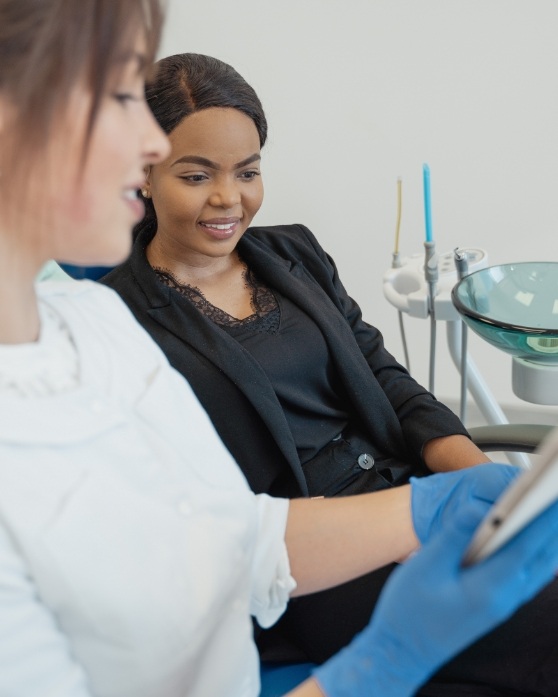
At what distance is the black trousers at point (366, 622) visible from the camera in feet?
3.03

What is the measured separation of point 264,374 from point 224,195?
0.28 metres

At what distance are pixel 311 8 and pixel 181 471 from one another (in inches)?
60.2

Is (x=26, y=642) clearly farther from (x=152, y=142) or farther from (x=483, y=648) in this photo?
(x=483, y=648)

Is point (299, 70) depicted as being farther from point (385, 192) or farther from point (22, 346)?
point (22, 346)

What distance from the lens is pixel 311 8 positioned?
1955mm

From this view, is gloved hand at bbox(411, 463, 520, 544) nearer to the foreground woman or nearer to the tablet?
the foreground woman

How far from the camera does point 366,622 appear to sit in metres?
1.04

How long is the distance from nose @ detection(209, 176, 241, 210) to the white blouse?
405mm

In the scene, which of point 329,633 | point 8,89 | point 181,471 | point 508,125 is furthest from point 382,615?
point 508,125

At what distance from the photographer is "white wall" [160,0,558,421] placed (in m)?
1.93

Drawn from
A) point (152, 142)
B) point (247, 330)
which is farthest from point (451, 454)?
point (152, 142)

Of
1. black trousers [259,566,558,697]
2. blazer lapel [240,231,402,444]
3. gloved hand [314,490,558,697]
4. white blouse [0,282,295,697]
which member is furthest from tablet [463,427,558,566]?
blazer lapel [240,231,402,444]

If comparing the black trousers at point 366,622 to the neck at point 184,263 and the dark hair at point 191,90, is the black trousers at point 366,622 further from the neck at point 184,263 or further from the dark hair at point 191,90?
the dark hair at point 191,90

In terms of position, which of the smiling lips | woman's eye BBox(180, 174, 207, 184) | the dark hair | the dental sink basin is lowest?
the dental sink basin
